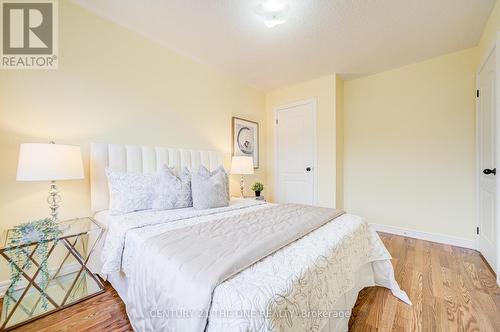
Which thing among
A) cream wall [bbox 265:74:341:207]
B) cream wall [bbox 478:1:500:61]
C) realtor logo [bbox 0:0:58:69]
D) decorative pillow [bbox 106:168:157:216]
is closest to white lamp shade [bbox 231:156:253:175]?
cream wall [bbox 265:74:341:207]

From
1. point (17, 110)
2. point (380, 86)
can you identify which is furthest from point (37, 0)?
point (380, 86)

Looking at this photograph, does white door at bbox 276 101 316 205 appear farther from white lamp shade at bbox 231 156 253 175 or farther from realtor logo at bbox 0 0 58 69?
realtor logo at bbox 0 0 58 69

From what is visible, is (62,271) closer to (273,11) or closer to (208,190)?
(208,190)

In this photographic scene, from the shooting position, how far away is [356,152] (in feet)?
11.3

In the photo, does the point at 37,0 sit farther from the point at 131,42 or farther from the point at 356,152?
the point at 356,152

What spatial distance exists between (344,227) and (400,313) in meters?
0.69

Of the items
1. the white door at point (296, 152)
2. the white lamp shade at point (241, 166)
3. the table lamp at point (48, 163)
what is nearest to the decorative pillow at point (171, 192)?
the table lamp at point (48, 163)

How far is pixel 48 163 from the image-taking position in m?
1.46

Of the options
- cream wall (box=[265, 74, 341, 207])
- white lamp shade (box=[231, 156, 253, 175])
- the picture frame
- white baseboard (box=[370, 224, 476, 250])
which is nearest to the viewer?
white baseboard (box=[370, 224, 476, 250])

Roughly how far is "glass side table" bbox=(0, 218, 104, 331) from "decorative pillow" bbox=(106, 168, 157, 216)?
222 millimetres

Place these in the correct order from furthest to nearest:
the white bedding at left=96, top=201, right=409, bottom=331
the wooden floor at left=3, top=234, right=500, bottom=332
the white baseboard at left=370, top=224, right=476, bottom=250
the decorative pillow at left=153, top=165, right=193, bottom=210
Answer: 1. the white baseboard at left=370, top=224, right=476, bottom=250
2. the decorative pillow at left=153, top=165, right=193, bottom=210
3. the wooden floor at left=3, top=234, right=500, bottom=332
4. the white bedding at left=96, top=201, right=409, bottom=331

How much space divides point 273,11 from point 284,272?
2083 mm

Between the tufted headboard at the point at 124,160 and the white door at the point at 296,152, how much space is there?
1768mm

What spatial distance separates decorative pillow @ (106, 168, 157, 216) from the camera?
1.80 m
